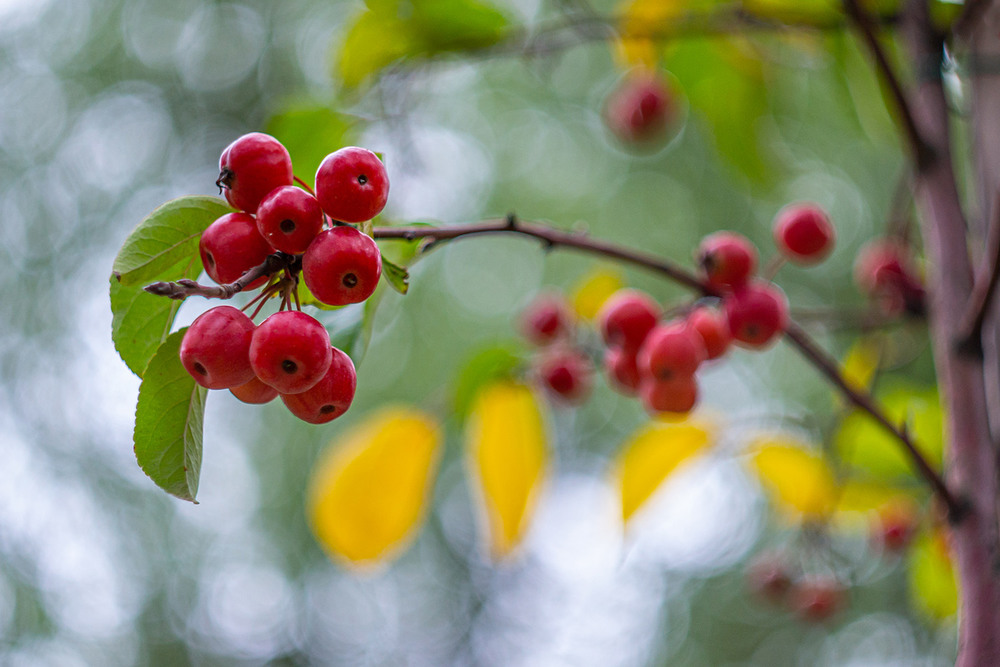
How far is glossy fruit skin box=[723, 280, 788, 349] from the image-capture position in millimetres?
697

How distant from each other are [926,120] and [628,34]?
43 cm

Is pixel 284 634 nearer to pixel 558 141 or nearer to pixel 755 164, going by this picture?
pixel 558 141

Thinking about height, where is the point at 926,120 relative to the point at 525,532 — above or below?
above

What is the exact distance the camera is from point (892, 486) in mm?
1269

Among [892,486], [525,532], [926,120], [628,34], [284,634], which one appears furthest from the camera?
[284,634]

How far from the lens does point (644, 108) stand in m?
1.73

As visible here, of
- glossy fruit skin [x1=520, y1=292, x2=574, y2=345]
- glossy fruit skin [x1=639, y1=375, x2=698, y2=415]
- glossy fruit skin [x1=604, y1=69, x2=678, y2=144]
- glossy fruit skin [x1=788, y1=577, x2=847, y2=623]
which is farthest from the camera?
glossy fruit skin [x1=604, y1=69, x2=678, y2=144]

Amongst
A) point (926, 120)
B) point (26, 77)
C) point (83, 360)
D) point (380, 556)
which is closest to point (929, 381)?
point (926, 120)

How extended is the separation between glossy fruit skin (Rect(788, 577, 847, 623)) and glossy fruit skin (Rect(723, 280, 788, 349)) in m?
1.04

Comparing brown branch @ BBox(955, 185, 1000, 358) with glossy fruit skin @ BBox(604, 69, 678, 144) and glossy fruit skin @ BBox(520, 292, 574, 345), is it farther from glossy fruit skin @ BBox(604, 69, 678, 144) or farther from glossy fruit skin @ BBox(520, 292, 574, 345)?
glossy fruit skin @ BBox(604, 69, 678, 144)

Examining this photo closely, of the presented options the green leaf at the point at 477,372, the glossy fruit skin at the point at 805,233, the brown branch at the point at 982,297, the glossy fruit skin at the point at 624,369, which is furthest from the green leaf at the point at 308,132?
the brown branch at the point at 982,297

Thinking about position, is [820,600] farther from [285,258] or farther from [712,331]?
[285,258]

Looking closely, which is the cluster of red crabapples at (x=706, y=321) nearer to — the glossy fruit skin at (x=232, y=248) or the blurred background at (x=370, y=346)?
the glossy fruit skin at (x=232, y=248)

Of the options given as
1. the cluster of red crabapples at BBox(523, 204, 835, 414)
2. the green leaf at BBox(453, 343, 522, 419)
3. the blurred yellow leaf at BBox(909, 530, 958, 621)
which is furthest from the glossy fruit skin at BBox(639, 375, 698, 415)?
the blurred yellow leaf at BBox(909, 530, 958, 621)
